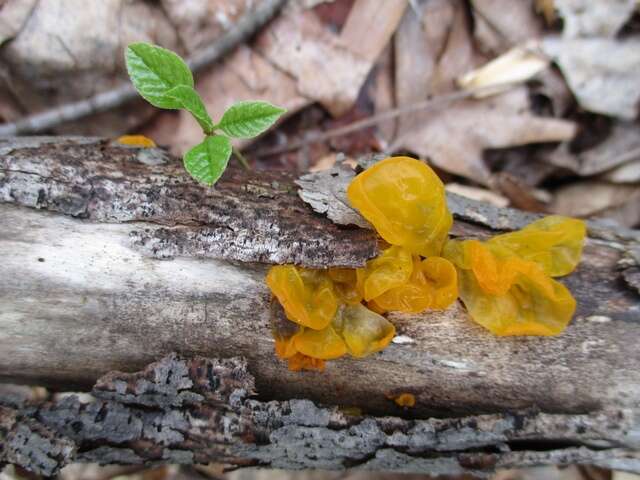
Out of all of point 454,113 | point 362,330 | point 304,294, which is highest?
point 454,113

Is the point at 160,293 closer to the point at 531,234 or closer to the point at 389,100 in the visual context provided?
the point at 531,234

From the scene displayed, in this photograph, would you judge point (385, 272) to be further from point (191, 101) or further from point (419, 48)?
point (419, 48)

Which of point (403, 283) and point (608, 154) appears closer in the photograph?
point (403, 283)

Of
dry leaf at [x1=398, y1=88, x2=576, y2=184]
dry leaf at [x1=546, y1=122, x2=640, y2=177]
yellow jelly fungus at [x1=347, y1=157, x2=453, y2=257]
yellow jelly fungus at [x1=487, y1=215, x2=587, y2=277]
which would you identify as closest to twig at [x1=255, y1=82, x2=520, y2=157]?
dry leaf at [x1=398, y1=88, x2=576, y2=184]

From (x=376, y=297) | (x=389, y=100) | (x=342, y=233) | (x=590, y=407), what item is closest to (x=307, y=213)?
(x=342, y=233)

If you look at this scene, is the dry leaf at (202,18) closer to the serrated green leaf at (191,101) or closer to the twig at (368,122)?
the twig at (368,122)

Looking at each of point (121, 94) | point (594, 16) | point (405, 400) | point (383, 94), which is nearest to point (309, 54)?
point (383, 94)
